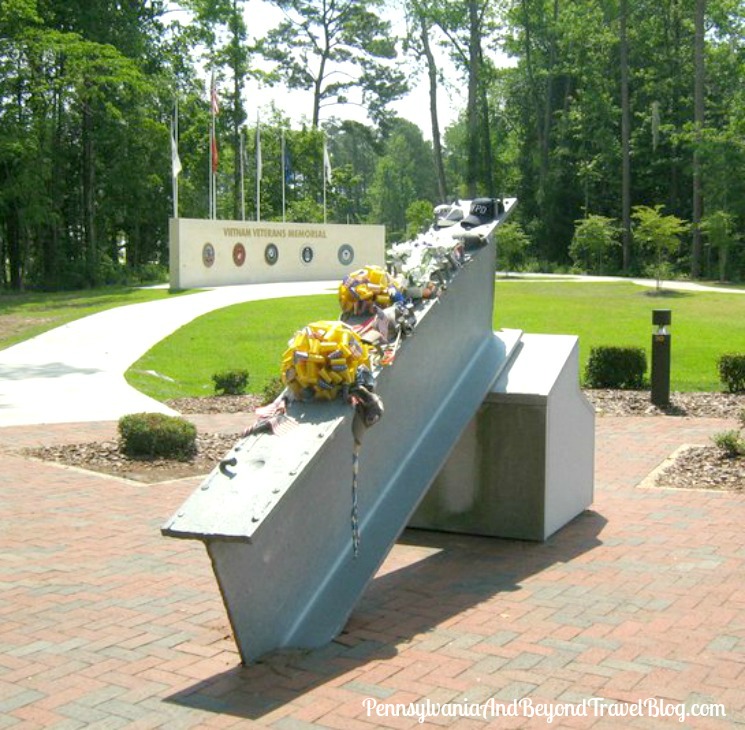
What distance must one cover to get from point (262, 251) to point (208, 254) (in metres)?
3.49

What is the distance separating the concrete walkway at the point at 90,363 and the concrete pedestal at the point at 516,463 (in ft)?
22.5

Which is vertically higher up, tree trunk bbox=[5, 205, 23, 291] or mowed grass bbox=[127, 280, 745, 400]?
tree trunk bbox=[5, 205, 23, 291]

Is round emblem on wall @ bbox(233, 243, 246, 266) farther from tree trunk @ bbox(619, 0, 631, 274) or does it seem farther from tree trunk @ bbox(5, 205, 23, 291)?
tree trunk @ bbox(619, 0, 631, 274)

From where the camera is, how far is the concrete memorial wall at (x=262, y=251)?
1409 inches

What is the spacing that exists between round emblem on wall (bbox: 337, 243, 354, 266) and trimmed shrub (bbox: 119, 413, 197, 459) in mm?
34749

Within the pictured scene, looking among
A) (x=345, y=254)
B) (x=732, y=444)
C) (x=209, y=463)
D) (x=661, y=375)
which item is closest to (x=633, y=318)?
(x=661, y=375)

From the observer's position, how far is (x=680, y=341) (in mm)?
20484

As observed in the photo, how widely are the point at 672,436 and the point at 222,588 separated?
782cm

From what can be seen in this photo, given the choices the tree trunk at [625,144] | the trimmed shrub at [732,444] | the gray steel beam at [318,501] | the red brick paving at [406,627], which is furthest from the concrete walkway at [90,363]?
the tree trunk at [625,144]

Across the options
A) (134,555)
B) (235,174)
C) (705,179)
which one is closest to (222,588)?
(134,555)

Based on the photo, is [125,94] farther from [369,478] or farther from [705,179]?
[369,478]

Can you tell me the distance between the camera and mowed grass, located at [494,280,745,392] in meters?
18.0

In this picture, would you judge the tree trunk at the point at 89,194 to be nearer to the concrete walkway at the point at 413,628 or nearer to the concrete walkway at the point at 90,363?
the concrete walkway at the point at 90,363

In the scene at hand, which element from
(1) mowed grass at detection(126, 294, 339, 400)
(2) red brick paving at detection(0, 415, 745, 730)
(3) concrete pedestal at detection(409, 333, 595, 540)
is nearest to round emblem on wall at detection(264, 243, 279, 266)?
(1) mowed grass at detection(126, 294, 339, 400)
